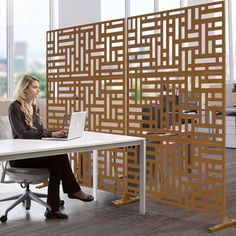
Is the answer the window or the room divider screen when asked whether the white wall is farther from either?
the room divider screen

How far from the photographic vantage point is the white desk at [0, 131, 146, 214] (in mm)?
3361

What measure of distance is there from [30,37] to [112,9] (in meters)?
2.02

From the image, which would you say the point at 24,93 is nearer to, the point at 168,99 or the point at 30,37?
the point at 168,99

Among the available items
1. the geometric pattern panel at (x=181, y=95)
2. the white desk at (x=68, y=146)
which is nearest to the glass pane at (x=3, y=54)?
the white desk at (x=68, y=146)

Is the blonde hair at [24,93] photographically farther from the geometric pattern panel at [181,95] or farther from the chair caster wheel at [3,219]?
the geometric pattern panel at [181,95]

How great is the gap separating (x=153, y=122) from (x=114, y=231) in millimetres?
1139

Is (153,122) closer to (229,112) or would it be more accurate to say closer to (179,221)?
(179,221)

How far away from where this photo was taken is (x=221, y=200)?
3891 mm

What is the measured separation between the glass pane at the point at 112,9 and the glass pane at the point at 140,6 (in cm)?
26

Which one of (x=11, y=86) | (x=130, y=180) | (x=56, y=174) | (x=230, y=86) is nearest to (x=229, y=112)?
(x=230, y=86)

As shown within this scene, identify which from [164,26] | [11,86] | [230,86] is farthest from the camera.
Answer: [230,86]

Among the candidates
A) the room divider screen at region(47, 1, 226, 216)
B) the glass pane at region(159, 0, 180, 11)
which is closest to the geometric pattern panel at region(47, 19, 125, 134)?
the room divider screen at region(47, 1, 226, 216)

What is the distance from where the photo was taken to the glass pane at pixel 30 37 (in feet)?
23.8

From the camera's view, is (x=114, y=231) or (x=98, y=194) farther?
(x=98, y=194)
